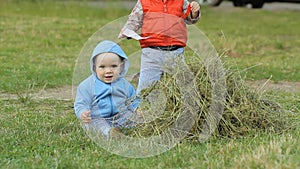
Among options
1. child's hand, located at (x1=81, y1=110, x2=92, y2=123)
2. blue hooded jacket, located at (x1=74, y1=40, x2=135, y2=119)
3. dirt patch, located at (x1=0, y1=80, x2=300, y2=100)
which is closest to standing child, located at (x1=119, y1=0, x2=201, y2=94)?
blue hooded jacket, located at (x1=74, y1=40, x2=135, y2=119)

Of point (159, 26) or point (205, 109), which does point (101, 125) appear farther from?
point (159, 26)

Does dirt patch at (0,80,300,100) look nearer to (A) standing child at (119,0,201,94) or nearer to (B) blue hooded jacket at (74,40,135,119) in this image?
(A) standing child at (119,0,201,94)

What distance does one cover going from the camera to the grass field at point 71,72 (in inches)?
184

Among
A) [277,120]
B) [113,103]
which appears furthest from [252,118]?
[113,103]

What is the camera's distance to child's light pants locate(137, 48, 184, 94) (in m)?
5.75

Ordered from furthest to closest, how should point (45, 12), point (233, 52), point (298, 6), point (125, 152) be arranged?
point (298, 6)
point (45, 12)
point (233, 52)
point (125, 152)

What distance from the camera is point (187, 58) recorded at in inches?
228

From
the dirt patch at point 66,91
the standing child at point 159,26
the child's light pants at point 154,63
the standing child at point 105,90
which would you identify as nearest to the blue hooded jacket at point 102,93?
the standing child at point 105,90

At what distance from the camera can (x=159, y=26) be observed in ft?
20.6

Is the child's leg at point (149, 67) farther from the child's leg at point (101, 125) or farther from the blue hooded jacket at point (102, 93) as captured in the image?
the child's leg at point (101, 125)

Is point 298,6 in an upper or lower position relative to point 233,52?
lower

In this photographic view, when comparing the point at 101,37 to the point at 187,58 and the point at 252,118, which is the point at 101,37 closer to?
the point at 187,58

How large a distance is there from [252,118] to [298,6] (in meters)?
17.3

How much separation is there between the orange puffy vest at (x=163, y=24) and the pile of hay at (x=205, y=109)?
65 centimetres
